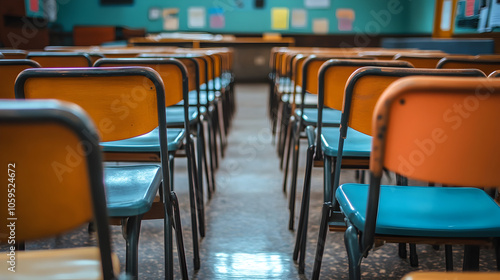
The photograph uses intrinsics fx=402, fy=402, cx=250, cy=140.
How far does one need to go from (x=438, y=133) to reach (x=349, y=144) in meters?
0.82

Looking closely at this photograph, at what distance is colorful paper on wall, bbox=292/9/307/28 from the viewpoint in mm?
9734

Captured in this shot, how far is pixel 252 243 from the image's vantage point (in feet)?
6.12

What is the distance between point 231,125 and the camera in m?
4.55

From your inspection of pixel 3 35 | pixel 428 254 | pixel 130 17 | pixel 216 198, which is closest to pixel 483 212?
pixel 428 254

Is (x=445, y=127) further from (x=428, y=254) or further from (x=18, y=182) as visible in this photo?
(x=428, y=254)

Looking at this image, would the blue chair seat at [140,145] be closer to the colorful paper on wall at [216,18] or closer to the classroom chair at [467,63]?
the classroom chair at [467,63]

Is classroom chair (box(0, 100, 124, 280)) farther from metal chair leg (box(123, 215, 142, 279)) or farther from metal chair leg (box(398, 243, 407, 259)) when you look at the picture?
metal chair leg (box(398, 243, 407, 259))

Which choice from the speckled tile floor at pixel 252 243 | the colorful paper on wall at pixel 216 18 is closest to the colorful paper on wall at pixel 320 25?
the colorful paper on wall at pixel 216 18

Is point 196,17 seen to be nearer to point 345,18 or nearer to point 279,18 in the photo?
point 279,18

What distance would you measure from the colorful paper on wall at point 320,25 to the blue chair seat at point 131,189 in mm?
9089

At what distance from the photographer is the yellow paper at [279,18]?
973 centimetres

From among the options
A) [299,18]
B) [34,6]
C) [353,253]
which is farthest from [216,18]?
[353,253]

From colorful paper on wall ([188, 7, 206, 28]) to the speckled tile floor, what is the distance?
7653 mm

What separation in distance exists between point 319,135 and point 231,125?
304 centimetres
